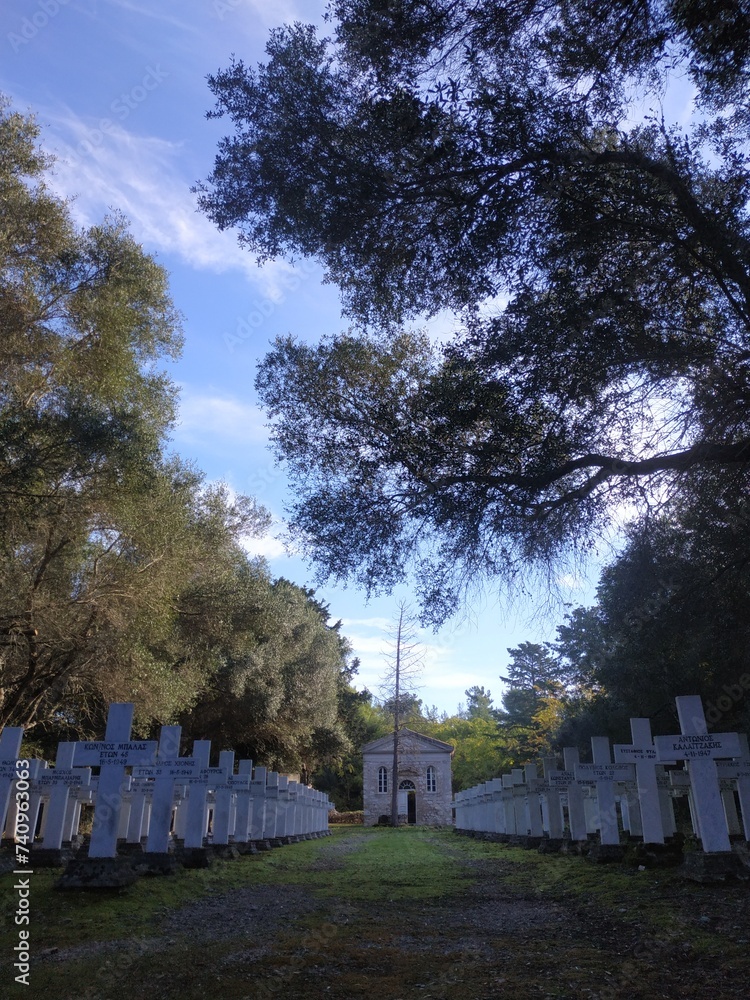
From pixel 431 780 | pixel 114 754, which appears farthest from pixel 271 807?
pixel 431 780

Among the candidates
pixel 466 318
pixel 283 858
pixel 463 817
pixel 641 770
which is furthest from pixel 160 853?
pixel 463 817

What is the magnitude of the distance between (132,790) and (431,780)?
44451 millimetres

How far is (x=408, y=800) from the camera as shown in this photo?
52969 mm

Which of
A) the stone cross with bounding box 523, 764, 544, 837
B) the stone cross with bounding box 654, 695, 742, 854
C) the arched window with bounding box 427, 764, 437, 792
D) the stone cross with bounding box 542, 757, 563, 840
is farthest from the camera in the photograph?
the arched window with bounding box 427, 764, 437, 792

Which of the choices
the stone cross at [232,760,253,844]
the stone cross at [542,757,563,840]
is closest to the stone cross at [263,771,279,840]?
the stone cross at [232,760,253,844]

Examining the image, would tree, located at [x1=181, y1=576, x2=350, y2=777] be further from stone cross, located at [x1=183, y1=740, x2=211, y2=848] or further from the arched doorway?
the arched doorway

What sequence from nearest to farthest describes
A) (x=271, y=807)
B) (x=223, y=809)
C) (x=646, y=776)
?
(x=646, y=776)
(x=223, y=809)
(x=271, y=807)

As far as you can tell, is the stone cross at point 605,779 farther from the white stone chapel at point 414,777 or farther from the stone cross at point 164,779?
the white stone chapel at point 414,777

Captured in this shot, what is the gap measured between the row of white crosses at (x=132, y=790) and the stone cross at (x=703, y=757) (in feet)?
21.8

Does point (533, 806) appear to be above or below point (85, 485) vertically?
below

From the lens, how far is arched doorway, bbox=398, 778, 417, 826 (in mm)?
52281

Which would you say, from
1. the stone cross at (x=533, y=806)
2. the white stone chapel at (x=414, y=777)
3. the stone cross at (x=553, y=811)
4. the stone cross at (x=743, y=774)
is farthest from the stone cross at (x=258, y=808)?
the white stone chapel at (x=414, y=777)

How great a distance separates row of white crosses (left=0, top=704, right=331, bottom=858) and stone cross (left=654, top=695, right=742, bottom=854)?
6652 mm

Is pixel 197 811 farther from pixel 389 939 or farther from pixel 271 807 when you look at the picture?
pixel 271 807
